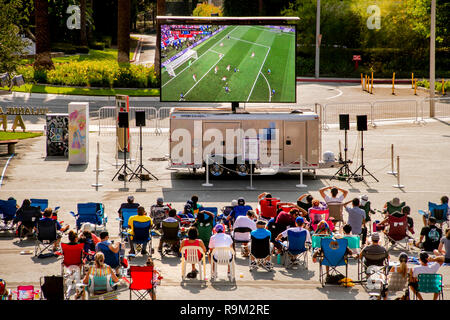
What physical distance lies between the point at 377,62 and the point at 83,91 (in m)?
30.0

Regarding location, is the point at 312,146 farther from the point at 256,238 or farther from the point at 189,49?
the point at 256,238

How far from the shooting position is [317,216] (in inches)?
721

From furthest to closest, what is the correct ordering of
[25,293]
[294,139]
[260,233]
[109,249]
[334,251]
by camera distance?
[294,139] < [260,233] < [334,251] < [109,249] < [25,293]

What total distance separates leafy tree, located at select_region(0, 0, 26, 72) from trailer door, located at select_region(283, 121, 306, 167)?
48.1ft

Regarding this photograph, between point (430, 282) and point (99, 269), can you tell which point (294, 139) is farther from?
point (99, 269)

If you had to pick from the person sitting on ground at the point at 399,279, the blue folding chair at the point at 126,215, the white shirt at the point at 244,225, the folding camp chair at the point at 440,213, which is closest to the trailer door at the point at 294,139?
the folding camp chair at the point at 440,213

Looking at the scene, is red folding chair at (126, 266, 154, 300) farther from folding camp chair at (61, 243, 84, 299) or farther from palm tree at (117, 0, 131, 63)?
palm tree at (117, 0, 131, 63)

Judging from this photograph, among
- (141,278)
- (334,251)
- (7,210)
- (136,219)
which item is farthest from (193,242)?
(7,210)

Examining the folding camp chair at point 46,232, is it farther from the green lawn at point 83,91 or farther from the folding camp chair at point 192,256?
the green lawn at point 83,91

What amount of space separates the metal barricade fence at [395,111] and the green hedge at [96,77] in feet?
48.5

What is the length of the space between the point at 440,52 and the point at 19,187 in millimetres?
52068

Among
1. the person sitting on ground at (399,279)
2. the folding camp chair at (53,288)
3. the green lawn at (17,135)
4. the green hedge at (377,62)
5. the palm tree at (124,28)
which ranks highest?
the palm tree at (124,28)

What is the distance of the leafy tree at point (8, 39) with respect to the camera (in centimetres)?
3422

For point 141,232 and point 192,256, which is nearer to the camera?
point 192,256
